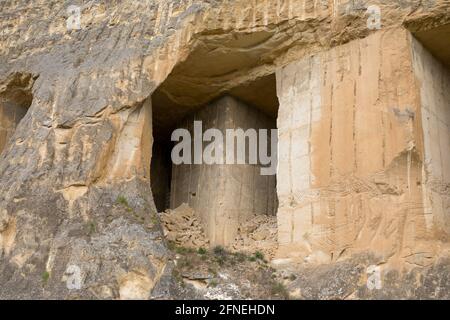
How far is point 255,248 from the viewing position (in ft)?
41.3

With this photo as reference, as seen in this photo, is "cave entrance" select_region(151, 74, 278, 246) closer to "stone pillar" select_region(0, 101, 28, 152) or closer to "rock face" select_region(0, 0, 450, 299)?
"rock face" select_region(0, 0, 450, 299)

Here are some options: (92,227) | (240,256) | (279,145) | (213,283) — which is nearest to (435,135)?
Answer: (279,145)

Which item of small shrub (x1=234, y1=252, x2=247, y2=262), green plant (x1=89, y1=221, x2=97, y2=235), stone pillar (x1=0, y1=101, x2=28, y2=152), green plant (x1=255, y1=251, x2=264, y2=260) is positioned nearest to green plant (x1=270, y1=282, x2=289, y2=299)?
green plant (x1=255, y1=251, x2=264, y2=260)

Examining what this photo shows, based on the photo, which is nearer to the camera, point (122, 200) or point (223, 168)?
point (122, 200)

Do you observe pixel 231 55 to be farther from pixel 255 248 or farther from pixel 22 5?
pixel 22 5

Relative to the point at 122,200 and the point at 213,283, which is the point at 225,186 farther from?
the point at 213,283

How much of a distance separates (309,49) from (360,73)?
1305mm

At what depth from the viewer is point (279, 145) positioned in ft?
41.3

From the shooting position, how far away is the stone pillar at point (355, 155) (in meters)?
10.8

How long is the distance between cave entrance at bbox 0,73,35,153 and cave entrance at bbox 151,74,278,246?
3.03 meters

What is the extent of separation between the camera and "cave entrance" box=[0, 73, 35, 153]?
1528 centimetres

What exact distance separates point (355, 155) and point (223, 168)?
133 inches

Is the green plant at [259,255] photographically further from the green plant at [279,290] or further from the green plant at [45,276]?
the green plant at [45,276]
